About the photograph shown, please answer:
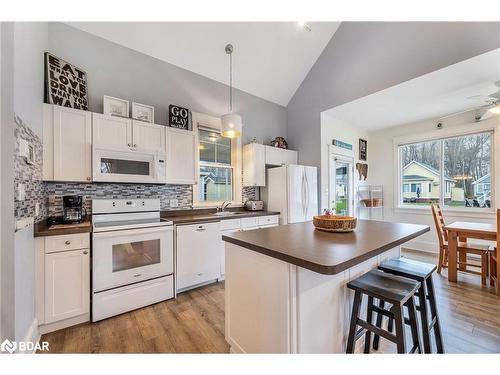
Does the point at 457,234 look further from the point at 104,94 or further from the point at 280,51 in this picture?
the point at 104,94

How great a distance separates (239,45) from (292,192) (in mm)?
2375

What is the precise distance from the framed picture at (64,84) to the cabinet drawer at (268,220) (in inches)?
102

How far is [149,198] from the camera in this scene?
9.11 feet

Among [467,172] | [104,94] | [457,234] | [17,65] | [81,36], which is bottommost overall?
[457,234]

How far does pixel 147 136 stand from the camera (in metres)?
2.58

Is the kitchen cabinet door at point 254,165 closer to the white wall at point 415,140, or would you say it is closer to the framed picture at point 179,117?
the framed picture at point 179,117

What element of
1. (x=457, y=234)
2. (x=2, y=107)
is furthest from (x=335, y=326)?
(x=457, y=234)

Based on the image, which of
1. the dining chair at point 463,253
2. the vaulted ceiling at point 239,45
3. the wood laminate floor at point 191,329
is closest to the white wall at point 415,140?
the dining chair at point 463,253

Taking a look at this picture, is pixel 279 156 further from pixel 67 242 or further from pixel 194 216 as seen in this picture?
pixel 67 242

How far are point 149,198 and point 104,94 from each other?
4.46 feet

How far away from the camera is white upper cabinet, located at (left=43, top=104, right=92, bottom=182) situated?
80.4 inches

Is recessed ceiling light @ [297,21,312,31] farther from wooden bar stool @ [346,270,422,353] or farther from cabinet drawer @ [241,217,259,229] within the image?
wooden bar stool @ [346,270,422,353]

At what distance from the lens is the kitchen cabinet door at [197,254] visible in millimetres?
2455

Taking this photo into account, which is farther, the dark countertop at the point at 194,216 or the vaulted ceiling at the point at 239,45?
the vaulted ceiling at the point at 239,45
